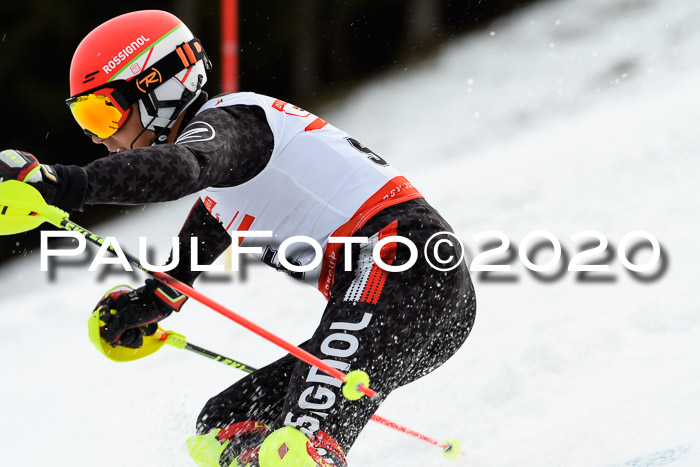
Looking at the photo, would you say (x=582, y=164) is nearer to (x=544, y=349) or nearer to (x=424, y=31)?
(x=544, y=349)

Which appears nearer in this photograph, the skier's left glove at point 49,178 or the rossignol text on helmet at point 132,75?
the skier's left glove at point 49,178

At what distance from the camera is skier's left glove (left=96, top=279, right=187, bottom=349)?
2.91m

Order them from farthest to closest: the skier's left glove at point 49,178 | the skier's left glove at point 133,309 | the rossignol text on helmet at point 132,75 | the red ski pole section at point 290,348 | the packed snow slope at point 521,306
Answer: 1. the packed snow slope at point 521,306
2. the skier's left glove at point 133,309
3. the rossignol text on helmet at point 132,75
4. the red ski pole section at point 290,348
5. the skier's left glove at point 49,178

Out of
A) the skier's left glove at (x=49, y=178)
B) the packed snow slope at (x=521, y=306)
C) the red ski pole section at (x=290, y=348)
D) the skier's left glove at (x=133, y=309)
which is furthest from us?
the packed snow slope at (x=521, y=306)

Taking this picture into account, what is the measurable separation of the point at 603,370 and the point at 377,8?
10.6 meters

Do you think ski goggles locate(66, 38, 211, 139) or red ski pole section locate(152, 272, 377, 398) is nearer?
red ski pole section locate(152, 272, 377, 398)

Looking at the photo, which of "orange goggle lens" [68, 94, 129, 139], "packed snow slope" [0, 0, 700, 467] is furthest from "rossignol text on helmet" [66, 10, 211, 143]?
"packed snow slope" [0, 0, 700, 467]

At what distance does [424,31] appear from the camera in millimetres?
11977

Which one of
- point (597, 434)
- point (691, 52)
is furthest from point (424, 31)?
point (597, 434)

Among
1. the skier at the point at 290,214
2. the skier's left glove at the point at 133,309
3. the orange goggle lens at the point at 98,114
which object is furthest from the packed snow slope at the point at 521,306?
the orange goggle lens at the point at 98,114

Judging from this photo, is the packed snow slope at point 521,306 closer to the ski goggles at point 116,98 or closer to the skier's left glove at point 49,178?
the ski goggles at point 116,98

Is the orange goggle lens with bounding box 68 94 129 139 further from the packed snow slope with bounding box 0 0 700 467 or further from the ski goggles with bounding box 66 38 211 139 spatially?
the packed snow slope with bounding box 0 0 700 467

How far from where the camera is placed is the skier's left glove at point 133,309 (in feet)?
9.54

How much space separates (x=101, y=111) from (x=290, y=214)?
637mm
